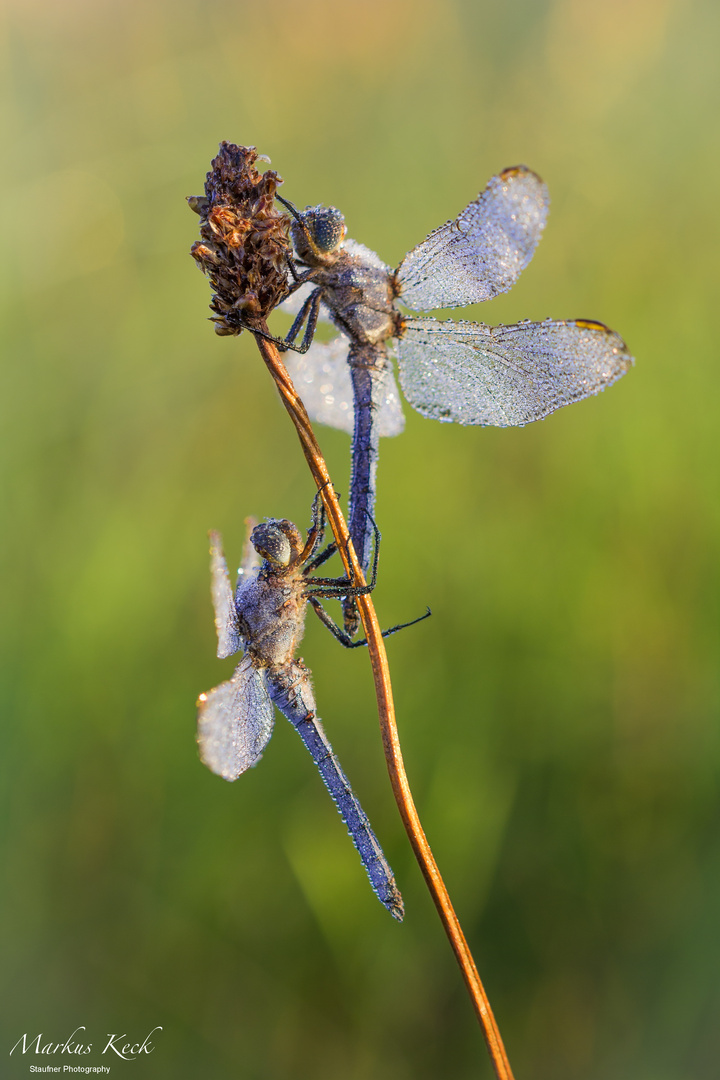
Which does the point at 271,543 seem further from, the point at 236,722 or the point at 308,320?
the point at 308,320

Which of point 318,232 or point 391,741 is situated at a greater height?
point 318,232

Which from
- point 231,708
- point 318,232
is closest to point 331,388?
point 318,232

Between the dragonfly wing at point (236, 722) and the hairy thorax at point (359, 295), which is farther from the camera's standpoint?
the hairy thorax at point (359, 295)

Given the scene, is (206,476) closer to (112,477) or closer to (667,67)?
(112,477)

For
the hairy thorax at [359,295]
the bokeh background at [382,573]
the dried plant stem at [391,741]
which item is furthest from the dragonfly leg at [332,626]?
the bokeh background at [382,573]

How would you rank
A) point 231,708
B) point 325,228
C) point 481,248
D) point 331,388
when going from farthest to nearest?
point 331,388 → point 481,248 → point 325,228 → point 231,708

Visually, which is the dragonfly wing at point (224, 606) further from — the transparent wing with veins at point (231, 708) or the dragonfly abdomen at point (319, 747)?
the dragonfly abdomen at point (319, 747)

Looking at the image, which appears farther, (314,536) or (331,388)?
(331,388)
